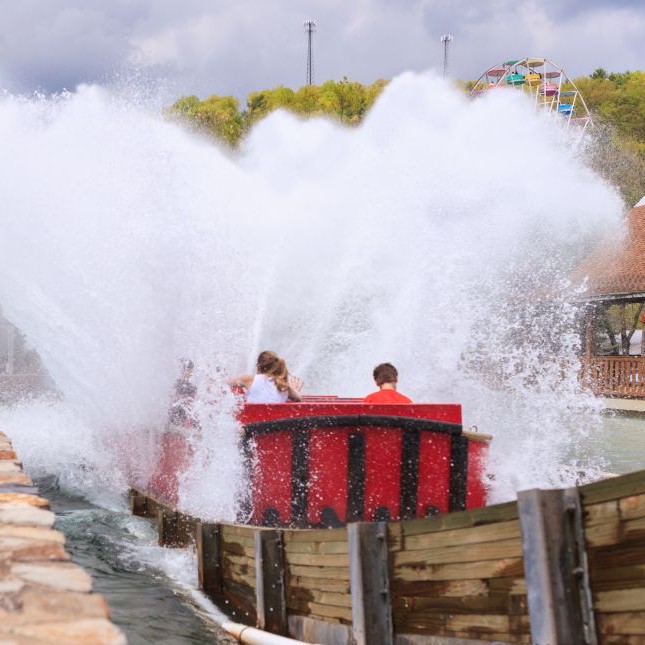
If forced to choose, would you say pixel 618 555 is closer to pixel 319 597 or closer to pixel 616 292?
pixel 319 597

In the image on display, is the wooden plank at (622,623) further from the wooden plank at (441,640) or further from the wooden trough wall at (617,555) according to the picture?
the wooden plank at (441,640)

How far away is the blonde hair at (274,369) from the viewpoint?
274 inches

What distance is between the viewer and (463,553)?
3.63 metres

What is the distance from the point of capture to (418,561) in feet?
13.0

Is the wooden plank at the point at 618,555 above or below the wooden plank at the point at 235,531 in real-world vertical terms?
below

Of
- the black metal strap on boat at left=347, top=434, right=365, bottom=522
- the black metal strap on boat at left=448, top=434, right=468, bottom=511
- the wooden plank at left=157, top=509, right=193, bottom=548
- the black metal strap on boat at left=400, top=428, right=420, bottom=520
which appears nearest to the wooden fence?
the black metal strap on boat at left=347, top=434, right=365, bottom=522

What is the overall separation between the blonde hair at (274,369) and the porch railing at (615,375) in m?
16.8

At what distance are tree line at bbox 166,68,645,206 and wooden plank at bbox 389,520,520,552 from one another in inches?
1529

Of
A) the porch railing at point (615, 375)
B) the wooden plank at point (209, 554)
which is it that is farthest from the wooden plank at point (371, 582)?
the porch railing at point (615, 375)

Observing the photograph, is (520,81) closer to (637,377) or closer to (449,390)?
(637,377)

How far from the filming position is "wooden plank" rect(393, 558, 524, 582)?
3373 mm

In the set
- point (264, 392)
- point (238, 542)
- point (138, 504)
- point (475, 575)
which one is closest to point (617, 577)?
point (475, 575)

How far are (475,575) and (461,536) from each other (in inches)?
6.5

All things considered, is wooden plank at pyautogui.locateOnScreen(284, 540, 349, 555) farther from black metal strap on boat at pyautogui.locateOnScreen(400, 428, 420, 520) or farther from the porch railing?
the porch railing
